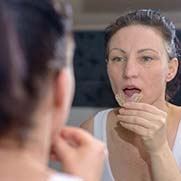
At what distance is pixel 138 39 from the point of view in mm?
1258

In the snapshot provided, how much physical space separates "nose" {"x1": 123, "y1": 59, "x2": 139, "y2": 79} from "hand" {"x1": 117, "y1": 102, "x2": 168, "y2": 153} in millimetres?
108

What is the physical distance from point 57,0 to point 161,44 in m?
0.80

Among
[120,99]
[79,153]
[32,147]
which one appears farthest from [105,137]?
[32,147]

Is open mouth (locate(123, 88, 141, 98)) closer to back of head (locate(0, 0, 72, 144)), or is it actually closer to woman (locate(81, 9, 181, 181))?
woman (locate(81, 9, 181, 181))

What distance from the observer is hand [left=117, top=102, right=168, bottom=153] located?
112 centimetres

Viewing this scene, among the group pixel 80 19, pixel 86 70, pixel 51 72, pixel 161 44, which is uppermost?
pixel 80 19

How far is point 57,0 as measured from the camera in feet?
1.73

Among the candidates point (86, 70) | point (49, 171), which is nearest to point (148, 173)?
point (49, 171)

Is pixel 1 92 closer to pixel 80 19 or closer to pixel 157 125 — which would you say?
pixel 157 125

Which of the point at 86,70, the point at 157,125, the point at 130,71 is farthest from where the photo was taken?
the point at 86,70

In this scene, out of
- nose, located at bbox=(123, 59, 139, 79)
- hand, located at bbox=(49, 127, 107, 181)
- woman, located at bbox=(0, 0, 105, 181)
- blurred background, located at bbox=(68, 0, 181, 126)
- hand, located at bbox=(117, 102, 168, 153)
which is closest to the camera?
woman, located at bbox=(0, 0, 105, 181)

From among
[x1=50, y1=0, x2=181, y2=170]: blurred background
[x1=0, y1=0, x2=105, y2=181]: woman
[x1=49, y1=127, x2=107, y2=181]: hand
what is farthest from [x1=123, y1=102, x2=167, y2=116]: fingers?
[x1=50, y1=0, x2=181, y2=170]: blurred background

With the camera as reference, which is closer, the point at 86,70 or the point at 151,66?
the point at 151,66

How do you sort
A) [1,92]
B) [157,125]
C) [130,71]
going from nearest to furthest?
1. [1,92]
2. [157,125]
3. [130,71]
